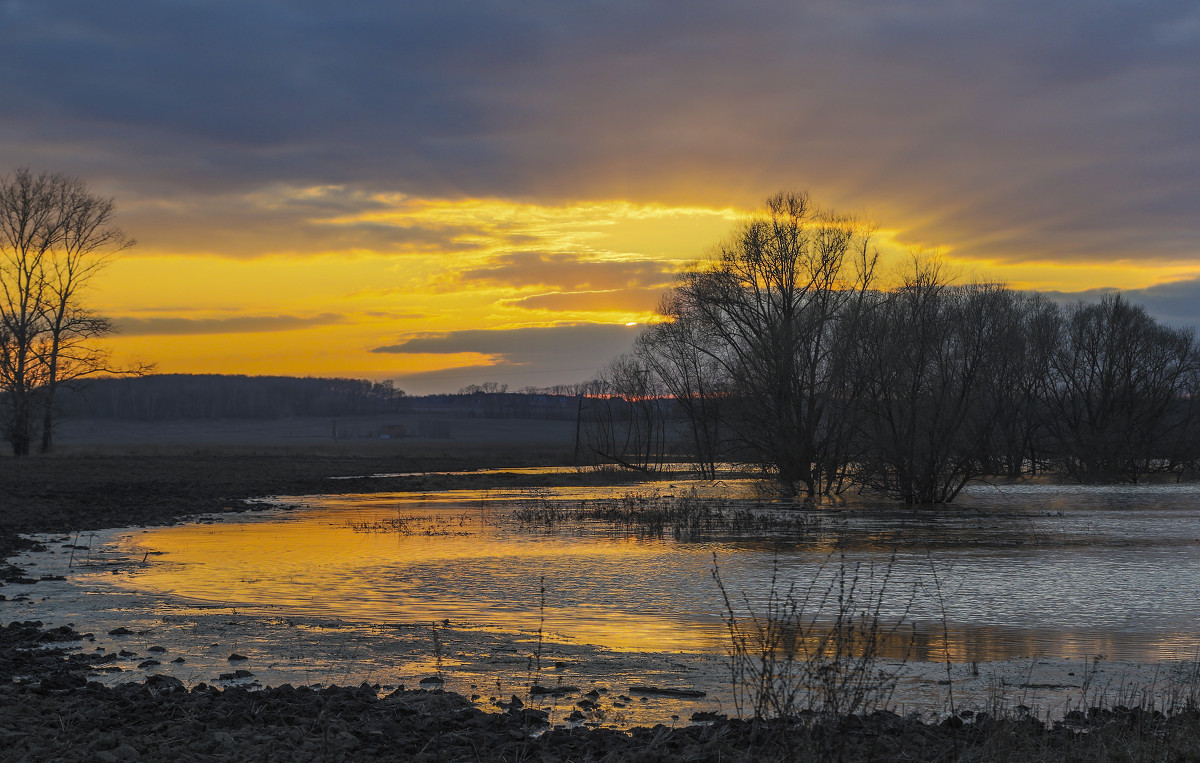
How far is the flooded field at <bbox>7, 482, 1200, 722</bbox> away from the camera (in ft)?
31.4

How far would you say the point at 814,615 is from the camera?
12.8m

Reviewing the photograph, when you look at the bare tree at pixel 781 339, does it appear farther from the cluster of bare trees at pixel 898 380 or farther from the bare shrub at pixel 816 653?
the bare shrub at pixel 816 653

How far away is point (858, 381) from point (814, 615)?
26.0m

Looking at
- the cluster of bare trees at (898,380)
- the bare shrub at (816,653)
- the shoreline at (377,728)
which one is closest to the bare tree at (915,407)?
the cluster of bare trees at (898,380)

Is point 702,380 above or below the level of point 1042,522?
above

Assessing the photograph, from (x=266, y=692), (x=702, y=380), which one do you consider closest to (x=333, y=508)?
(x=266, y=692)

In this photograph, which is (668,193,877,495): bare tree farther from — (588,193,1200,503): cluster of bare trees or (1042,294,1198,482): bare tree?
(1042,294,1198,482): bare tree

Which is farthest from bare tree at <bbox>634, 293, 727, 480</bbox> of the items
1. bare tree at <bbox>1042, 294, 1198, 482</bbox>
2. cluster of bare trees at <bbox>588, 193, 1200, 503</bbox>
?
bare tree at <bbox>1042, 294, 1198, 482</bbox>

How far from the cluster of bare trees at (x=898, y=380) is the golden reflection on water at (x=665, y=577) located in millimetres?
9259

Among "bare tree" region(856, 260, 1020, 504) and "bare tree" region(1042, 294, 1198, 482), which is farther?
"bare tree" region(1042, 294, 1198, 482)

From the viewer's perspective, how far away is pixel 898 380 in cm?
3650

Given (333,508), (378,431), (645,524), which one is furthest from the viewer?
(378,431)

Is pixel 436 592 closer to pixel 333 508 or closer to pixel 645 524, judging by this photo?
pixel 645 524

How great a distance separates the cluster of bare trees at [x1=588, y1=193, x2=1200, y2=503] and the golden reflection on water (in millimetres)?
9259
